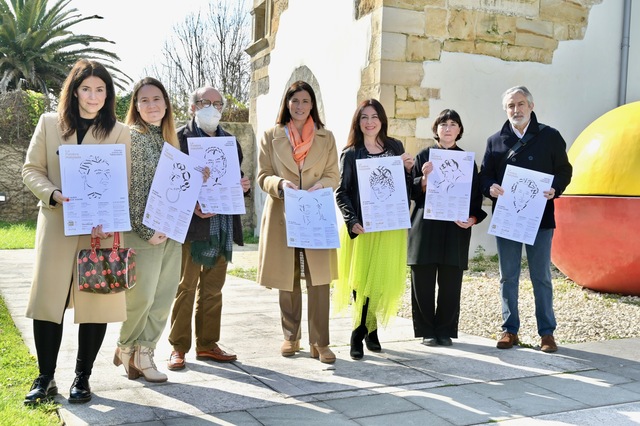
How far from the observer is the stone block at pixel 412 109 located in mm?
8969

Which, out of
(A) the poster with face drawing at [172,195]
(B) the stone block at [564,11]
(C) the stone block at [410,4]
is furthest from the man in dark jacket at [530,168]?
(B) the stone block at [564,11]

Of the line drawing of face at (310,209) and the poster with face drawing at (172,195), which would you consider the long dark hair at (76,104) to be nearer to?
the poster with face drawing at (172,195)

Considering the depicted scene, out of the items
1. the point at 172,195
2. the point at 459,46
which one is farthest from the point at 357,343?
the point at 459,46

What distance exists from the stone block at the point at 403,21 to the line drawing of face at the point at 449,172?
13.9ft

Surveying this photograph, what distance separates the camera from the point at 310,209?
15.2ft

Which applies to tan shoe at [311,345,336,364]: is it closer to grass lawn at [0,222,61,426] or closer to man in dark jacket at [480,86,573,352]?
man in dark jacket at [480,86,573,352]

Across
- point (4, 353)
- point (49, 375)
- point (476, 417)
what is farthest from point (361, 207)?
point (4, 353)

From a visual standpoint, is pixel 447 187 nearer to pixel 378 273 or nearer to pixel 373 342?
pixel 378 273

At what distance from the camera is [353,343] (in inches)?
192

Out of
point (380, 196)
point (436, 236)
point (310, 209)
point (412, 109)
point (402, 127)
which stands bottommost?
point (436, 236)

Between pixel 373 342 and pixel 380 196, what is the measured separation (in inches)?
42.9

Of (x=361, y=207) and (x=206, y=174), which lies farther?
(x=361, y=207)

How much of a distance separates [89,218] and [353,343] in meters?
2.12

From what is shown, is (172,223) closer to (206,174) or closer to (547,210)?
(206,174)
